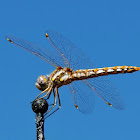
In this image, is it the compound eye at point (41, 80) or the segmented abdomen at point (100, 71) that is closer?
the compound eye at point (41, 80)

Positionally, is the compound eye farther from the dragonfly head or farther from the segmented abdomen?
the segmented abdomen

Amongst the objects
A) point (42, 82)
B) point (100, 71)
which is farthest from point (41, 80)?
point (100, 71)

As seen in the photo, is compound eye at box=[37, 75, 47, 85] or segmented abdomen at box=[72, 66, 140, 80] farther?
segmented abdomen at box=[72, 66, 140, 80]

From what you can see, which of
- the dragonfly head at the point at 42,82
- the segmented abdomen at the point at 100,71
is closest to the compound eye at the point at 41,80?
the dragonfly head at the point at 42,82

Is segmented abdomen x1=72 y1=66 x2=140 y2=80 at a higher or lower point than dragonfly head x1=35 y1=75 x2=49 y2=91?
higher

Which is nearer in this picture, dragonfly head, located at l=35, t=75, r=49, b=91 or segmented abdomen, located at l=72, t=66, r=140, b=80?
dragonfly head, located at l=35, t=75, r=49, b=91

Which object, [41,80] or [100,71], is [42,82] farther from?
[100,71]

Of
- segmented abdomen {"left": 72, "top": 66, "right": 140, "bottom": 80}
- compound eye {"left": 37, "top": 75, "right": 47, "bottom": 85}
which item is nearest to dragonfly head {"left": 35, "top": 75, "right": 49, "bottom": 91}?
compound eye {"left": 37, "top": 75, "right": 47, "bottom": 85}

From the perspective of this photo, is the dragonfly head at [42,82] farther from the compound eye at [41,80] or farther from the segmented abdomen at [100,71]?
the segmented abdomen at [100,71]
